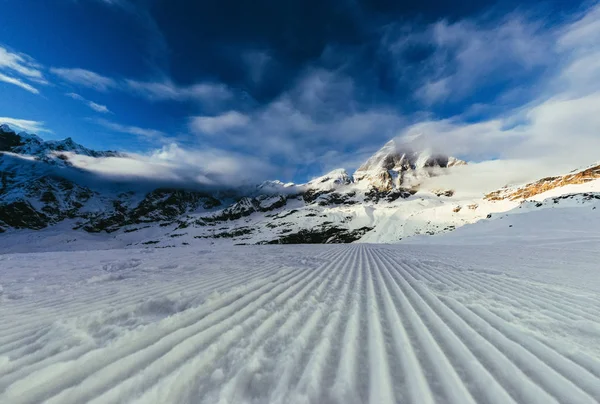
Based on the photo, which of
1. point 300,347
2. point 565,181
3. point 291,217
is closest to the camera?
point 300,347

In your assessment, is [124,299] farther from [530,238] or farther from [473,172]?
[473,172]

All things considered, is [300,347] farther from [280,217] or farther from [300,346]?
[280,217]

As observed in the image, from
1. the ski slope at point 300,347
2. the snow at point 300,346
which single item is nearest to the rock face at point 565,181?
the snow at point 300,346

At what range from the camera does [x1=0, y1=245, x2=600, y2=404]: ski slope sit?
1790mm

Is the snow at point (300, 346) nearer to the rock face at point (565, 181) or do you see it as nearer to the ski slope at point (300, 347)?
the ski slope at point (300, 347)

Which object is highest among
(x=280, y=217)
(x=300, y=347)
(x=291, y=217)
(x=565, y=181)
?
(x=565, y=181)

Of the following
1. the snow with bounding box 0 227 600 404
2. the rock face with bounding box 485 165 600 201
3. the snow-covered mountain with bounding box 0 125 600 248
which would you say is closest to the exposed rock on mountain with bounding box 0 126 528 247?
the snow-covered mountain with bounding box 0 125 600 248

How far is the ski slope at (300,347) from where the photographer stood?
1.79 metres

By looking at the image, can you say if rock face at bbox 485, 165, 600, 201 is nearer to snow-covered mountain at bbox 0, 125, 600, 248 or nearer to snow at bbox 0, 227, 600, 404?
snow-covered mountain at bbox 0, 125, 600, 248

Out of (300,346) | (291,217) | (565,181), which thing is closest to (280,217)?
(291,217)

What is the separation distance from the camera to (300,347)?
245 cm

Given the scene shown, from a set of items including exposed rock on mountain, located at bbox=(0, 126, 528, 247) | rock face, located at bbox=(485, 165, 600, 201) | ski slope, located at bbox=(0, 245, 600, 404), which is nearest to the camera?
ski slope, located at bbox=(0, 245, 600, 404)

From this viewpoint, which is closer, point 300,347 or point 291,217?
point 300,347

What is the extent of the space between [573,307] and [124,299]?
7187mm
